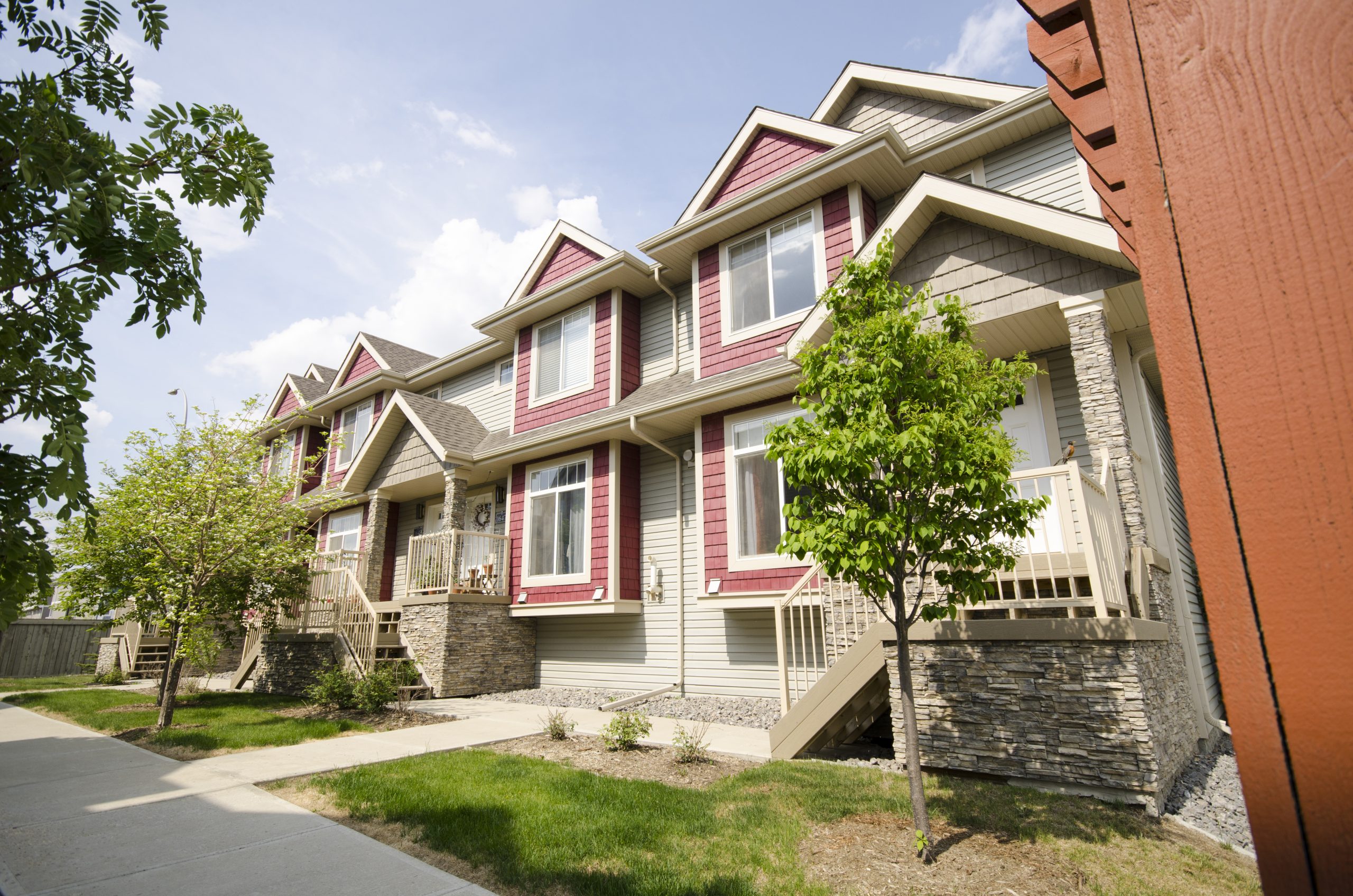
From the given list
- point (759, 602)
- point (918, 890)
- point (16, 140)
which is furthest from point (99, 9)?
point (759, 602)

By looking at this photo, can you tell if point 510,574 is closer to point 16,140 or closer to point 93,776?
point 93,776

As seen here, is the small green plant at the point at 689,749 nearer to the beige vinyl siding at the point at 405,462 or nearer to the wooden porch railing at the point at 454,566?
the wooden porch railing at the point at 454,566

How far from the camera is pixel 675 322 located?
13375 millimetres

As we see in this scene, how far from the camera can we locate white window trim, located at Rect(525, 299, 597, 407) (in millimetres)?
13844

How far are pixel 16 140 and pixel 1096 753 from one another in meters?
7.55

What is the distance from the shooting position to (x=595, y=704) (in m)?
11.4

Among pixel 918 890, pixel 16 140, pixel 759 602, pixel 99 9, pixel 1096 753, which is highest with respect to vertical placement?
pixel 99 9

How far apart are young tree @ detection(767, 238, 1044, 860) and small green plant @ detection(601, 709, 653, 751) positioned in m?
3.52

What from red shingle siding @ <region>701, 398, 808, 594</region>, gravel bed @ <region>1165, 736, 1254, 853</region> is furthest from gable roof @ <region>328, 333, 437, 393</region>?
gravel bed @ <region>1165, 736, 1254, 853</region>

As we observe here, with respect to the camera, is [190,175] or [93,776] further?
[93,776]

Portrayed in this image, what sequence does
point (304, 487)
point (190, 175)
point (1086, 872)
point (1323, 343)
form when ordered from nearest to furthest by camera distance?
point (1323, 343), point (190, 175), point (1086, 872), point (304, 487)

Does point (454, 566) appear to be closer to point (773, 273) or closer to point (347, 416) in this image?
point (773, 273)

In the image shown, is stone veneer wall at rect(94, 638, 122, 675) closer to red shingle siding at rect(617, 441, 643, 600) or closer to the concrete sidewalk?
the concrete sidewalk

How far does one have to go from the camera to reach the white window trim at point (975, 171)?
1022cm
